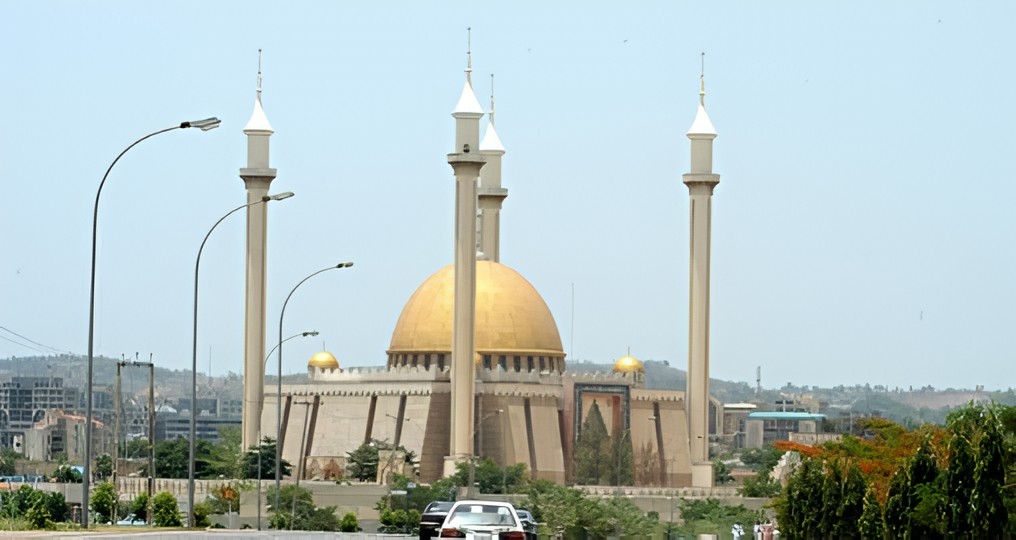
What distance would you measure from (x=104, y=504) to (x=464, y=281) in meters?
44.6

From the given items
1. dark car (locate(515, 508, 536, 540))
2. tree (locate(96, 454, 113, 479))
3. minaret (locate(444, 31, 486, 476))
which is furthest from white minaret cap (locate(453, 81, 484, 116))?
dark car (locate(515, 508, 536, 540))

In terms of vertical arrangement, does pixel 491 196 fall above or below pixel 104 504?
above

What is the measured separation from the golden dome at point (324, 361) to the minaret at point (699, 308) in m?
19.1

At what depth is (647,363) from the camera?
17175cm

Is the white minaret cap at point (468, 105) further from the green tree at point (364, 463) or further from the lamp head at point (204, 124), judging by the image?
the lamp head at point (204, 124)

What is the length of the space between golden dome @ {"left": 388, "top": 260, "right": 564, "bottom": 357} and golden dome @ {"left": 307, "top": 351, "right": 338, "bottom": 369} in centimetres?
499

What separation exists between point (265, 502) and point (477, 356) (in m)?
16.8

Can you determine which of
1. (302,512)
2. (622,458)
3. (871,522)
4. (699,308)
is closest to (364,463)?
(622,458)

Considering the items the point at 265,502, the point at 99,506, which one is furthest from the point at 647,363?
the point at 99,506

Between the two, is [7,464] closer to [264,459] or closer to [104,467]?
[104,467]

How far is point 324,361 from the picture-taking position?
346ft

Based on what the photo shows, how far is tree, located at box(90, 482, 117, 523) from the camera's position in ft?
151

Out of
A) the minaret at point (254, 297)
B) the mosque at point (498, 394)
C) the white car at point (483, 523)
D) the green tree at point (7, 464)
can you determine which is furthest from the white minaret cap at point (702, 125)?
the white car at point (483, 523)

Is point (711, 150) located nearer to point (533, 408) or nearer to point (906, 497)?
point (533, 408)
